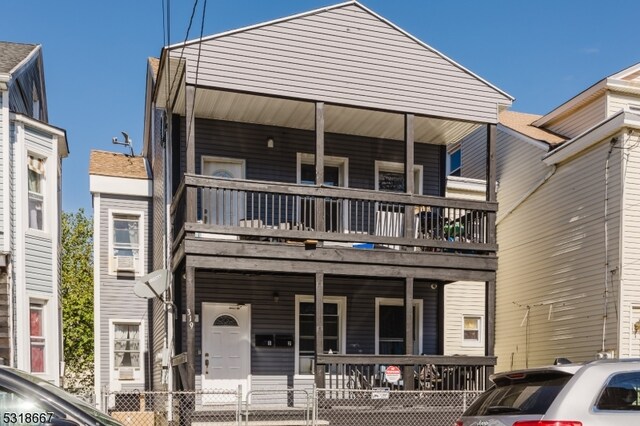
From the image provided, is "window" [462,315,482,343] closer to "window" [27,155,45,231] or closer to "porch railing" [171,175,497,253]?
"porch railing" [171,175,497,253]

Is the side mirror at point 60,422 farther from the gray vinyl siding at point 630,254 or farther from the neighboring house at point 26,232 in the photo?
the gray vinyl siding at point 630,254

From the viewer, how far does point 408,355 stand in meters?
11.7

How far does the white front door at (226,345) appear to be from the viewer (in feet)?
41.6

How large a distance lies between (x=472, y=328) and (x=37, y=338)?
9886 mm

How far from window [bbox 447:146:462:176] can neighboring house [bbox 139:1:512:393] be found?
15.2ft

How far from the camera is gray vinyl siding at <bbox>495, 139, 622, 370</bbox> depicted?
1332 cm

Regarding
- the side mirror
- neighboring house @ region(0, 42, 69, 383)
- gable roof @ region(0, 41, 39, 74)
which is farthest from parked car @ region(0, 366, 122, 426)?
gable roof @ region(0, 41, 39, 74)

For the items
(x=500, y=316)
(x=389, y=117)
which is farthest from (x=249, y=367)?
(x=500, y=316)

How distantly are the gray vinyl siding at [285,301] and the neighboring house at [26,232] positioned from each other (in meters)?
3.07

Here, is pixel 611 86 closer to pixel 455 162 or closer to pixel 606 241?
pixel 606 241

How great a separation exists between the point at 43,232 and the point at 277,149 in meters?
5.20

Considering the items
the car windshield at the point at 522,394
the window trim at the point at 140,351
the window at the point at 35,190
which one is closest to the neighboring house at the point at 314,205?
the window trim at the point at 140,351

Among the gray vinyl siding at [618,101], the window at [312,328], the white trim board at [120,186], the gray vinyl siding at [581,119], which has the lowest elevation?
the window at [312,328]

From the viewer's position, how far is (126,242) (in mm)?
16953
